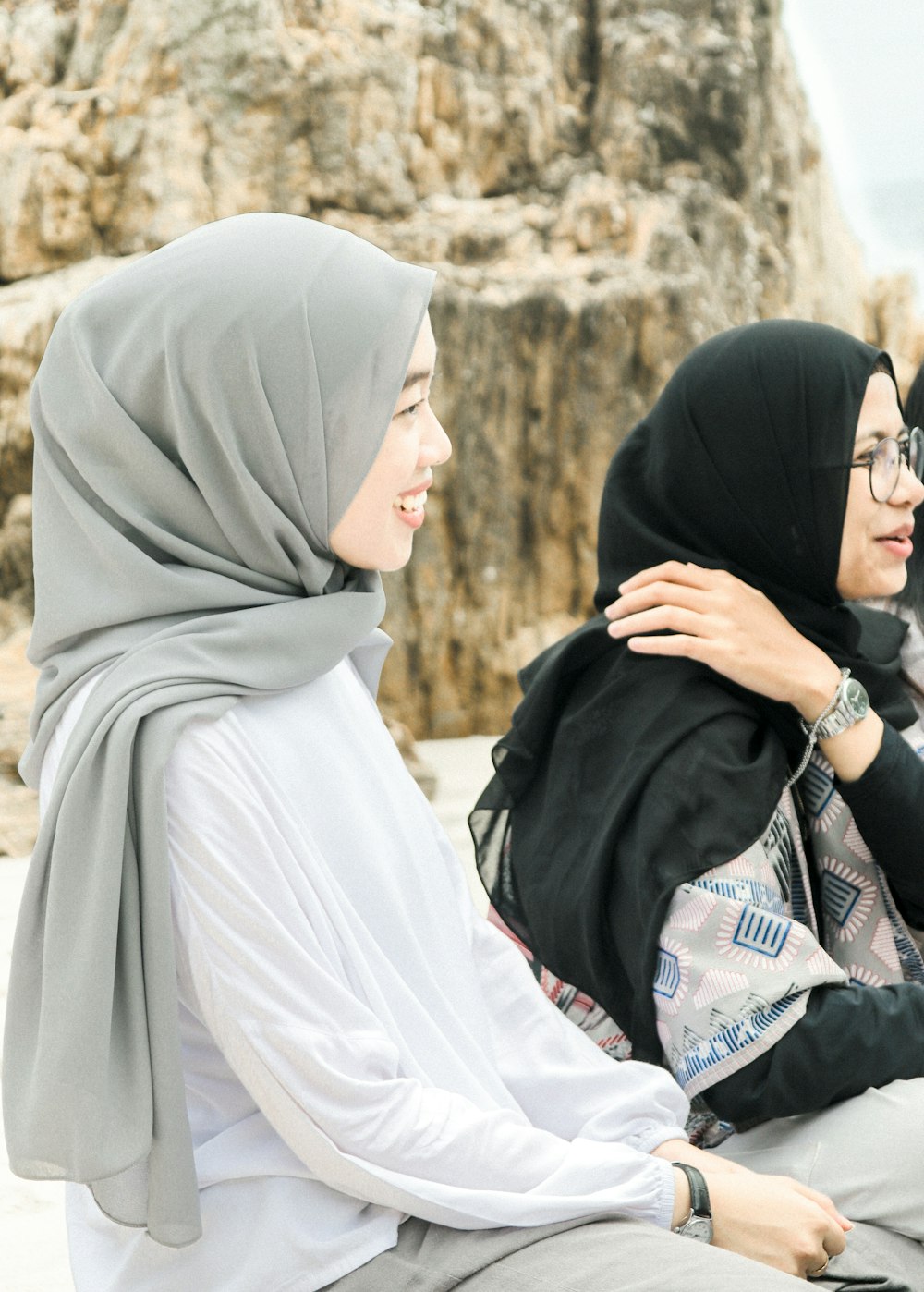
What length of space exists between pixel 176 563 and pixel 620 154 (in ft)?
18.8

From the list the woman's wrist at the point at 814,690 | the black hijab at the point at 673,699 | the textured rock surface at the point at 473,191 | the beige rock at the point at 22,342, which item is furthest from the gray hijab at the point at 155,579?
the textured rock surface at the point at 473,191

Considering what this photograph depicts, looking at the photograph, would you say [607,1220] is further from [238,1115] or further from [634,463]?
[634,463]

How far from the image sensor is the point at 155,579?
126cm

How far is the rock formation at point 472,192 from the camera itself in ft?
19.1

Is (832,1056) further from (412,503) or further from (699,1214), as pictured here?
(412,503)

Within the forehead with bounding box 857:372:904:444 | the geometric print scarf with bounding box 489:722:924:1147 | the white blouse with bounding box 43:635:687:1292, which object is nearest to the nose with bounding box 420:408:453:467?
the white blouse with bounding box 43:635:687:1292

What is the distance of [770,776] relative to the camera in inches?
68.2

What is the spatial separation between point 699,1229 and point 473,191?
5.73 meters

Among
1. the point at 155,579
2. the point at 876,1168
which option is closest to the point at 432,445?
the point at 155,579

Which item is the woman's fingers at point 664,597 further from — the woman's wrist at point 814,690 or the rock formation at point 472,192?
the rock formation at point 472,192

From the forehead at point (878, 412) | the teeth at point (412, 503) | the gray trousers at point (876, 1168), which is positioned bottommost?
the gray trousers at point (876, 1168)

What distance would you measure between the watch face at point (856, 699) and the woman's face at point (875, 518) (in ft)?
0.51

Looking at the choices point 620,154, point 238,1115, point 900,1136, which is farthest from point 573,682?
point 620,154

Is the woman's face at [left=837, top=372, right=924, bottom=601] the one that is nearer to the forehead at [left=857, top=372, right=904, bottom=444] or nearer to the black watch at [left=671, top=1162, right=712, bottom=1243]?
the forehead at [left=857, top=372, right=904, bottom=444]
